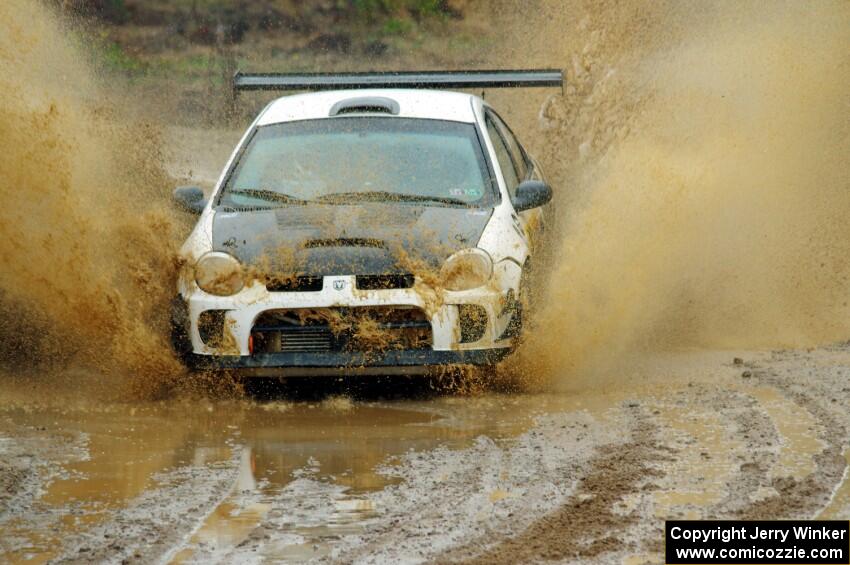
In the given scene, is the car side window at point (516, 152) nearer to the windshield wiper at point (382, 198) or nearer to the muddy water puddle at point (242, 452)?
the windshield wiper at point (382, 198)

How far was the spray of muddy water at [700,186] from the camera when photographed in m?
8.73

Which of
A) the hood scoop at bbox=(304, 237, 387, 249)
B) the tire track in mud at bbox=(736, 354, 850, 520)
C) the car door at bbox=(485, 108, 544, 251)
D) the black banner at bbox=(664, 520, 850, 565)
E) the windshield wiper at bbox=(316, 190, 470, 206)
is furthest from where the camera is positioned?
the car door at bbox=(485, 108, 544, 251)

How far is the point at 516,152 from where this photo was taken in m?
9.68

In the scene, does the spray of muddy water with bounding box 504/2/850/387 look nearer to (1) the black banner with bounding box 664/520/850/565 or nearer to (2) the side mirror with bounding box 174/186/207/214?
(2) the side mirror with bounding box 174/186/207/214

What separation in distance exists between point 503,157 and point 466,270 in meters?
1.71

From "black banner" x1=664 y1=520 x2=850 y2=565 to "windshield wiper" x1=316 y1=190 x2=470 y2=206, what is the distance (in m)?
3.51

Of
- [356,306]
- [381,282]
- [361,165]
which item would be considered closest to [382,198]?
[361,165]

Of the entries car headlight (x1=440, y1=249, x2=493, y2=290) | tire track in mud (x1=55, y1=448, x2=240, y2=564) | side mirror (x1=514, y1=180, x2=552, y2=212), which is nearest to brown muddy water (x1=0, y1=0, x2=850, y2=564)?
tire track in mud (x1=55, y1=448, x2=240, y2=564)

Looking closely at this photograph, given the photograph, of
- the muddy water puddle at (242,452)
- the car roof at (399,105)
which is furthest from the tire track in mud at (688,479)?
the car roof at (399,105)

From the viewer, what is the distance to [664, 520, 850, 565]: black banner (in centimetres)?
461

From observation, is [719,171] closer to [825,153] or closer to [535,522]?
[825,153]

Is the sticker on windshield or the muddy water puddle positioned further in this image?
the sticker on windshield

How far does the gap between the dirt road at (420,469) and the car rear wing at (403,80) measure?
213 cm

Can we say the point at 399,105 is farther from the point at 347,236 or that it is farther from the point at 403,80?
the point at 347,236
